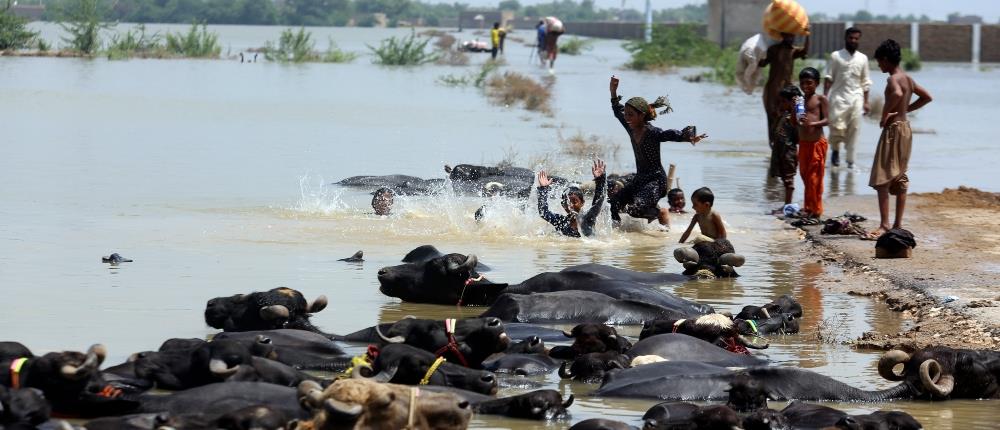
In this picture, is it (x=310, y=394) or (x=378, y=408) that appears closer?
(x=378, y=408)

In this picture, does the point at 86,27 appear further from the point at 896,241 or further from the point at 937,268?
the point at 937,268

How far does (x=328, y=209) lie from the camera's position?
14703mm

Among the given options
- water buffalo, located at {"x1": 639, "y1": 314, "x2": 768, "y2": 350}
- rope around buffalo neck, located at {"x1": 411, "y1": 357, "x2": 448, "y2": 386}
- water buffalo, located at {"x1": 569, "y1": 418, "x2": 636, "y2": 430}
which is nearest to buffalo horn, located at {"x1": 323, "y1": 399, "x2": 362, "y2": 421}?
water buffalo, located at {"x1": 569, "y1": 418, "x2": 636, "y2": 430}

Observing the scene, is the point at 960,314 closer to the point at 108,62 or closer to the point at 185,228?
the point at 185,228

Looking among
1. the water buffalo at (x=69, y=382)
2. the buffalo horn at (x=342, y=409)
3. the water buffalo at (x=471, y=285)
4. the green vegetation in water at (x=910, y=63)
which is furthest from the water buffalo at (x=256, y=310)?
the green vegetation in water at (x=910, y=63)

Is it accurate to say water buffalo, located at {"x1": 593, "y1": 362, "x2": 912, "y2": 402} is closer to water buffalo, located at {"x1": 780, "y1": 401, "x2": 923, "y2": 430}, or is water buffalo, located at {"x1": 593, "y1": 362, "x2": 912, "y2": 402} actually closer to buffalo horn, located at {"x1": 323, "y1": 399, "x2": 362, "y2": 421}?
water buffalo, located at {"x1": 780, "y1": 401, "x2": 923, "y2": 430}

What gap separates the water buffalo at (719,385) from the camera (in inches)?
295

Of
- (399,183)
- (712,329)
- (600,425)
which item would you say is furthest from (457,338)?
(399,183)

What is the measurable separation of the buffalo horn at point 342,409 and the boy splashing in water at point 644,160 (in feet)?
25.4

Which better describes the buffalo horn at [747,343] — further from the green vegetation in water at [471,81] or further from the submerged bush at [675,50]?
the submerged bush at [675,50]

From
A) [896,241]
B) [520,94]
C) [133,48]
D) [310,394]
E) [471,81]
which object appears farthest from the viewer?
[133,48]

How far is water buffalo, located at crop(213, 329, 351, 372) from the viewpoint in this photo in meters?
8.00

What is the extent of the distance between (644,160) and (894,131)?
204cm

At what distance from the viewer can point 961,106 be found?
3234cm
